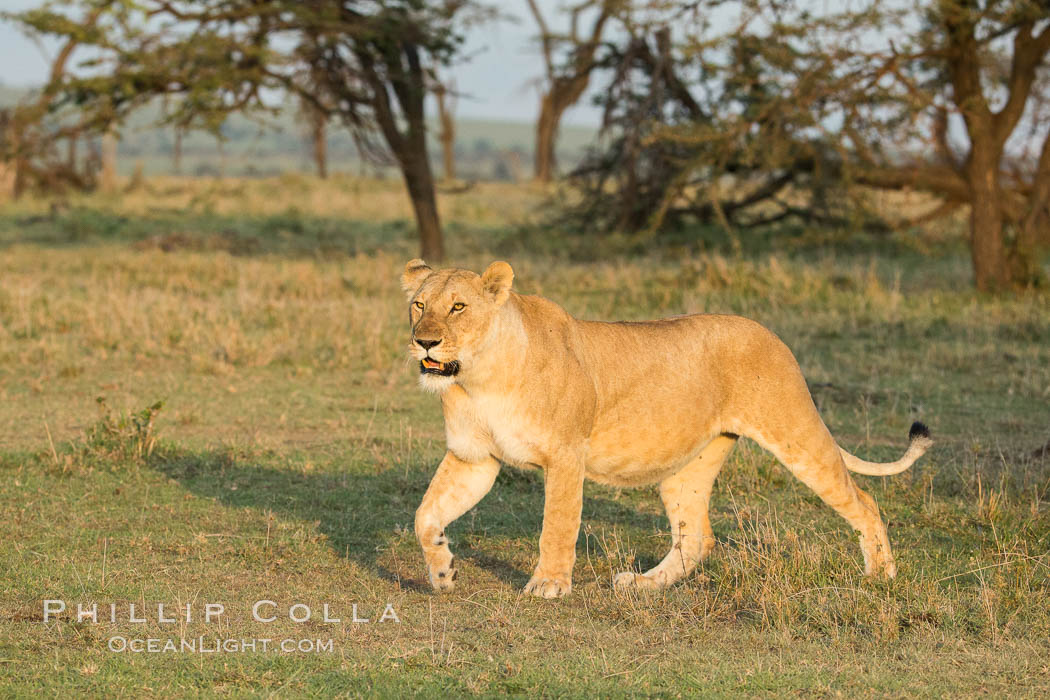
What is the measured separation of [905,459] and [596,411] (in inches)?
57.0

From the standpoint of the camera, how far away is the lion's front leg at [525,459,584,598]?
4.71 meters

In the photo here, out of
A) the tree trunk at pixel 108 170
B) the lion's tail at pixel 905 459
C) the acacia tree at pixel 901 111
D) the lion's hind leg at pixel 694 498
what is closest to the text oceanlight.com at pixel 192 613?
the lion's hind leg at pixel 694 498

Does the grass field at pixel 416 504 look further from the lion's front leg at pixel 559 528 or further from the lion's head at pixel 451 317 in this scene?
the lion's head at pixel 451 317

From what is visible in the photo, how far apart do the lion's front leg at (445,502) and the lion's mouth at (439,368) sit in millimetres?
505

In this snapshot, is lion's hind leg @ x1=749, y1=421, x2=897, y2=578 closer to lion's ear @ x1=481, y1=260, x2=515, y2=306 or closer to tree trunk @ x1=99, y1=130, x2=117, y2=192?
lion's ear @ x1=481, y1=260, x2=515, y2=306

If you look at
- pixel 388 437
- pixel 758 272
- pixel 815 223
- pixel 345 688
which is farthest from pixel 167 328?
pixel 815 223

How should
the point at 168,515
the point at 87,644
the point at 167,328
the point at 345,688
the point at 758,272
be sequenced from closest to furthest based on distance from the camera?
the point at 345,688 < the point at 87,644 < the point at 168,515 < the point at 167,328 < the point at 758,272

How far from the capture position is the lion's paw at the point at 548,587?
4.75m

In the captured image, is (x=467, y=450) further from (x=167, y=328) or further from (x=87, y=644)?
(x=167, y=328)

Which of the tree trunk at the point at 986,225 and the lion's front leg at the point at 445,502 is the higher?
the tree trunk at the point at 986,225

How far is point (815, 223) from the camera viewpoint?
18797mm

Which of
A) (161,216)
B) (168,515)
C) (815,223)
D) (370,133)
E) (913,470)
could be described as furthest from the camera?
(161,216)

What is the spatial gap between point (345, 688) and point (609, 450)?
4.90ft

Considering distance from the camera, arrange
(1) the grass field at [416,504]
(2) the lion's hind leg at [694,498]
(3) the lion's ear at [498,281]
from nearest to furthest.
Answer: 1. (1) the grass field at [416,504]
2. (3) the lion's ear at [498,281]
3. (2) the lion's hind leg at [694,498]
